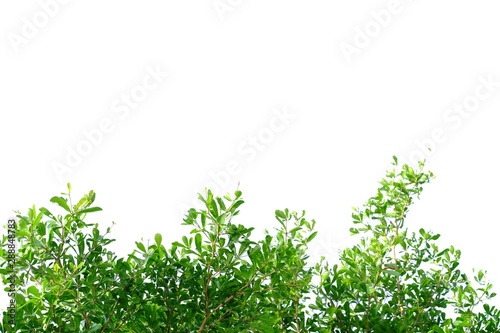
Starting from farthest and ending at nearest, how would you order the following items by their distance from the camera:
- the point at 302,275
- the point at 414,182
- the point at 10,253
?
the point at 414,182 → the point at 302,275 → the point at 10,253

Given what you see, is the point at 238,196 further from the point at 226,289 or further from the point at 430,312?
the point at 430,312

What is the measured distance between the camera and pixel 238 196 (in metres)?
3.07

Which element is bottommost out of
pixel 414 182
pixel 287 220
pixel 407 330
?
pixel 407 330

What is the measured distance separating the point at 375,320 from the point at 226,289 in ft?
3.64

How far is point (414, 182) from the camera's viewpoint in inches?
168

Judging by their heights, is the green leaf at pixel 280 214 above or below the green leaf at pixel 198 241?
above

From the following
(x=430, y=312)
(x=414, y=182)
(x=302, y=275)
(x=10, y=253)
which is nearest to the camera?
(x=10, y=253)

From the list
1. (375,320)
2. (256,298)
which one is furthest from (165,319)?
(375,320)

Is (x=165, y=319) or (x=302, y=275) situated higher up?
(x=302, y=275)

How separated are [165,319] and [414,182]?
212 centimetres

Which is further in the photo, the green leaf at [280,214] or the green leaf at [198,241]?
the green leaf at [280,214]

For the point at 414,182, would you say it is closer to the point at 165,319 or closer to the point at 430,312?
the point at 430,312

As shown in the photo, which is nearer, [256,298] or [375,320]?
[256,298]

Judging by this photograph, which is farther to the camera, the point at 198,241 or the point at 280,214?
the point at 280,214
